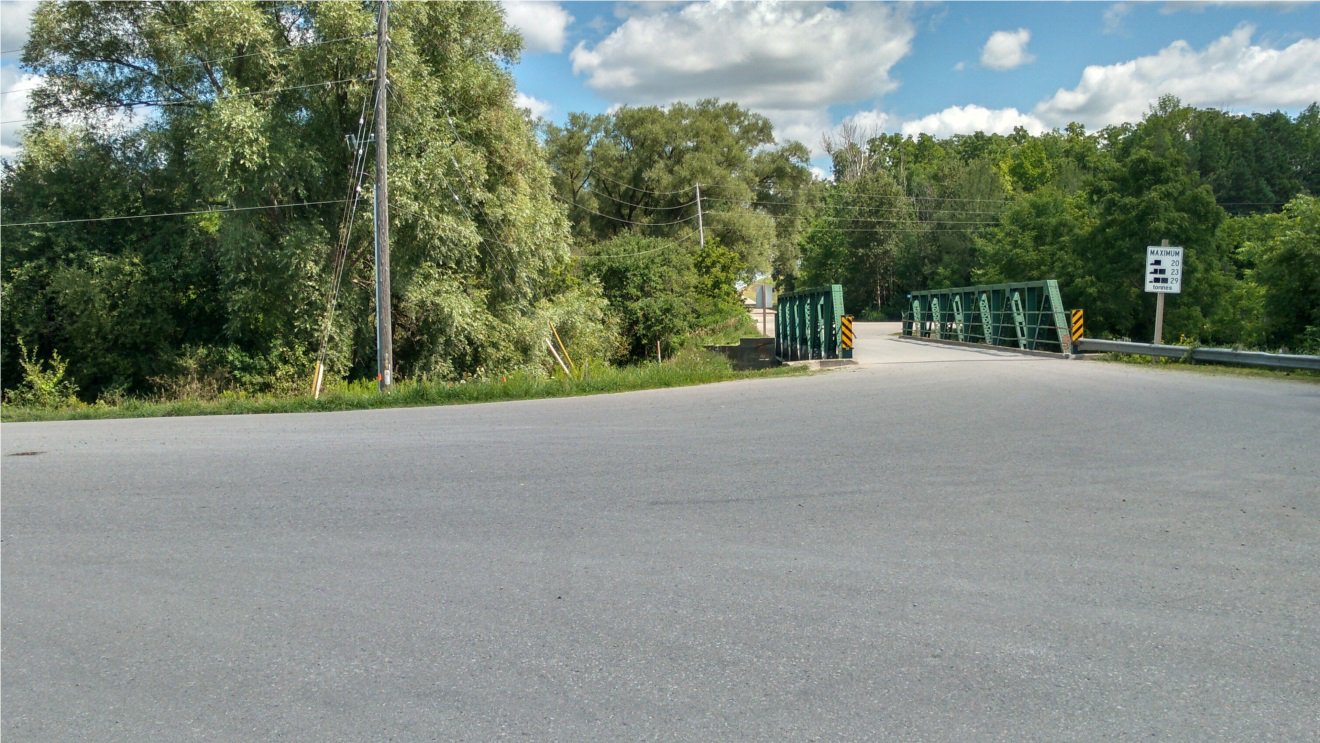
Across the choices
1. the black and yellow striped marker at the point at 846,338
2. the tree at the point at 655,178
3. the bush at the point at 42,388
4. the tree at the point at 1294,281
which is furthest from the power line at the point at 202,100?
the tree at the point at 655,178

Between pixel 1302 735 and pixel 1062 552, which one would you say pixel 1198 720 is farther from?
pixel 1062 552

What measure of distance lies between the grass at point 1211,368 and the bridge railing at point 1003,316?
64.5 inches

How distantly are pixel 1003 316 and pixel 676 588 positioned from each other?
82.3ft

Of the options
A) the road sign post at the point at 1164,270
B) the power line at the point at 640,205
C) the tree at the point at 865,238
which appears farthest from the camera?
the tree at the point at 865,238

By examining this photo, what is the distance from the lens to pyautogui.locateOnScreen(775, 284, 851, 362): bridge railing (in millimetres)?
24484

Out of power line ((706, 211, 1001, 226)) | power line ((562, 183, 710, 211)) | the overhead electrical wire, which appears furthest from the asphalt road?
power line ((706, 211, 1001, 226))

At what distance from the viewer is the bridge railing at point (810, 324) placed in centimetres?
2448

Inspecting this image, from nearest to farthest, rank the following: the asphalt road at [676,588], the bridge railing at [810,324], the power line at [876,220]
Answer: the asphalt road at [676,588]
the bridge railing at [810,324]
the power line at [876,220]

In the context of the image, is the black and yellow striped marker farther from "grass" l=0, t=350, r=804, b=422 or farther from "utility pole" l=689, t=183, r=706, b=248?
"utility pole" l=689, t=183, r=706, b=248

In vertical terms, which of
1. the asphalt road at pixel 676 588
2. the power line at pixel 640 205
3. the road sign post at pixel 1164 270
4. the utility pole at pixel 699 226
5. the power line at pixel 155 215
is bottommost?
the asphalt road at pixel 676 588

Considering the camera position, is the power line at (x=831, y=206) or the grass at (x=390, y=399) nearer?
the grass at (x=390, y=399)

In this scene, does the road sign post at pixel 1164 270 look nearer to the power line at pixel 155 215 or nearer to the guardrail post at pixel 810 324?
the guardrail post at pixel 810 324

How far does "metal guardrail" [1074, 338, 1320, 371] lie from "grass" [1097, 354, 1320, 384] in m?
0.10

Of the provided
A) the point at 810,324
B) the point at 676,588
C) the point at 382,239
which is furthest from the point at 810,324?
the point at 676,588
